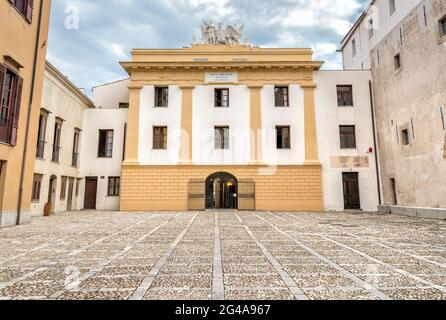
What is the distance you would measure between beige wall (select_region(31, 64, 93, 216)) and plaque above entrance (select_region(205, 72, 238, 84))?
913cm

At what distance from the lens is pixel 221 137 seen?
63.5 feet

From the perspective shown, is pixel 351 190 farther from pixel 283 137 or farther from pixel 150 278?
pixel 150 278

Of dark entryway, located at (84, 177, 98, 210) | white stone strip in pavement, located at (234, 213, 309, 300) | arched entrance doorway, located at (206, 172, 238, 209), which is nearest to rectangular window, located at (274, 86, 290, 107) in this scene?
arched entrance doorway, located at (206, 172, 238, 209)

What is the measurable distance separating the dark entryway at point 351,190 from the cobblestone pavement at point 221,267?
1070 cm

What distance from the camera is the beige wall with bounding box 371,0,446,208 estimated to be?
13.5 metres

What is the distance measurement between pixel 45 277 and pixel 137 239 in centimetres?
360

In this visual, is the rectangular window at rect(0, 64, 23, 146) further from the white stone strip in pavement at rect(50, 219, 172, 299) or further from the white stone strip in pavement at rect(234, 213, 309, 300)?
the white stone strip in pavement at rect(234, 213, 309, 300)

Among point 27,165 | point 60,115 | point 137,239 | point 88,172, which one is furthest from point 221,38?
point 137,239

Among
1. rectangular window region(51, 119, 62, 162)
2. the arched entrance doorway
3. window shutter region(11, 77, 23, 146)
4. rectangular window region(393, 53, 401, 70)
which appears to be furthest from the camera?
the arched entrance doorway

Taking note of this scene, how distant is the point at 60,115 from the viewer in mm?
17484

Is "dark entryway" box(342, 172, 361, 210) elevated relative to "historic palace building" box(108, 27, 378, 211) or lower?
lower

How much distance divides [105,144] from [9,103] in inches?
409

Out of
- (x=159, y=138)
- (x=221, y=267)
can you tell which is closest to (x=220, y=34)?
(x=159, y=138)
